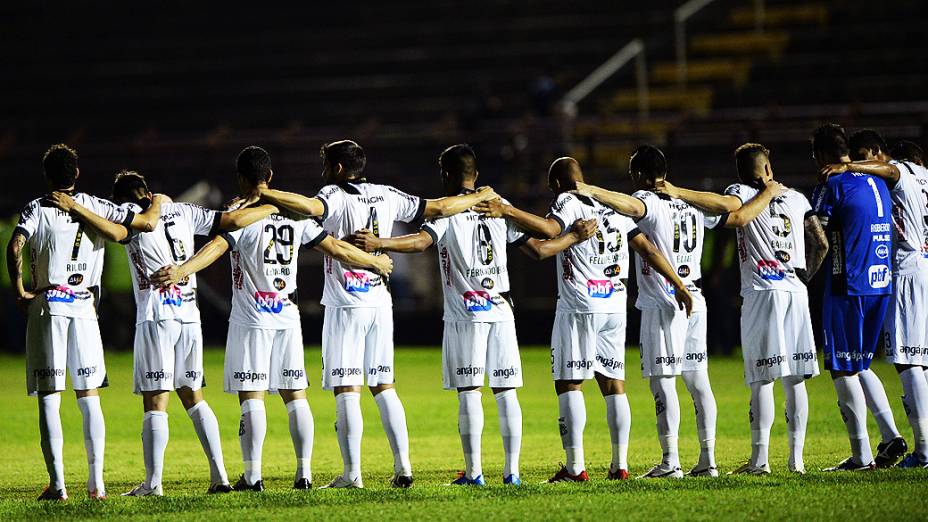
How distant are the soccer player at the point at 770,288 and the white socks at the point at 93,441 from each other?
3782 mm

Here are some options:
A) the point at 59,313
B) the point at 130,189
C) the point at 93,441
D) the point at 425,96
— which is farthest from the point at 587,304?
the point at 425,96

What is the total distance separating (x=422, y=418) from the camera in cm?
1268

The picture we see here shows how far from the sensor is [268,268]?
8117 mm

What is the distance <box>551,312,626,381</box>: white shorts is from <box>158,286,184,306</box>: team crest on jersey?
2326 mm

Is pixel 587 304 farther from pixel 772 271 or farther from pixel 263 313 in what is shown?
pixel 263 313

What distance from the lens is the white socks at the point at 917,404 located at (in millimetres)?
8562

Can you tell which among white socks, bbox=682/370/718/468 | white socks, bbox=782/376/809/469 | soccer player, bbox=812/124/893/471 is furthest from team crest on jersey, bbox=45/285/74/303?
soccer player, bbox=812/124/893/471

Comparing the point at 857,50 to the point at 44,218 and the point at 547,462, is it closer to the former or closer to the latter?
the point at 547,462

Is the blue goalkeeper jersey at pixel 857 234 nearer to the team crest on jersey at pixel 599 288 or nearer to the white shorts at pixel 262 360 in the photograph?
the team crest on jersey at pixel 599 288

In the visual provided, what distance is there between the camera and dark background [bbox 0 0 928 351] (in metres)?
20.3

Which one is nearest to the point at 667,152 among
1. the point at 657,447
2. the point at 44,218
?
the point at 657,447

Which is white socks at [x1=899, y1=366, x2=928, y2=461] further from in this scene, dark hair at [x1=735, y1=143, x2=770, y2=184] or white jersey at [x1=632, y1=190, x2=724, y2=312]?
dark hair at [x1=735, y1=143, x2=770, y2=184]

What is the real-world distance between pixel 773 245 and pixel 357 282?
2703 millimetres

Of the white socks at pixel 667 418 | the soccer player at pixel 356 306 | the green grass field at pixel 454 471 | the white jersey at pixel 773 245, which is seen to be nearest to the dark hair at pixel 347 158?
the soccer player at pixel 356 306
